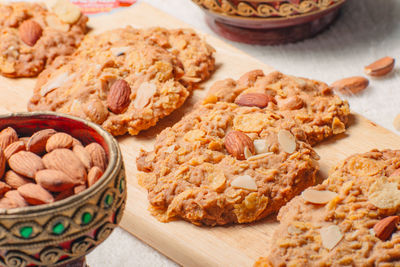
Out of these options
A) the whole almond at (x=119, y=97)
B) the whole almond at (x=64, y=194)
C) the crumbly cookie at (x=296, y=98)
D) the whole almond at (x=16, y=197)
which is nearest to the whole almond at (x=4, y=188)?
the whole almond at (x=16, y=197)

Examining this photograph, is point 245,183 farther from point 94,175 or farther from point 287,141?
point 94,175

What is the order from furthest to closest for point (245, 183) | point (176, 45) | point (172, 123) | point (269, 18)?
point (269, 18), point (176, 45), point (172, 123), point (245, 183)

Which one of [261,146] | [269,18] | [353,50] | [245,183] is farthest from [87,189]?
[353,50]

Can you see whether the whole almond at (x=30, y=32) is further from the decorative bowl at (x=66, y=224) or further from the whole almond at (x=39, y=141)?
the decorative bowl at (x=66, y=224)

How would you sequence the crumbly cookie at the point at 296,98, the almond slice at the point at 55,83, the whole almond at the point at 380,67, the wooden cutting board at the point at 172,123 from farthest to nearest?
the whole almond at the point at 380,67
the almond slice at the point at 55,83
the crumbly cookie at the point at 296,98
the wooden cutting board at the point at 172,123

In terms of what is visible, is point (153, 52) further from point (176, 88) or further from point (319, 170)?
point (319, 170)

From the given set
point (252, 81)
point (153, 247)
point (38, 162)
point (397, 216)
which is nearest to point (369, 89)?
point (252, 81)
